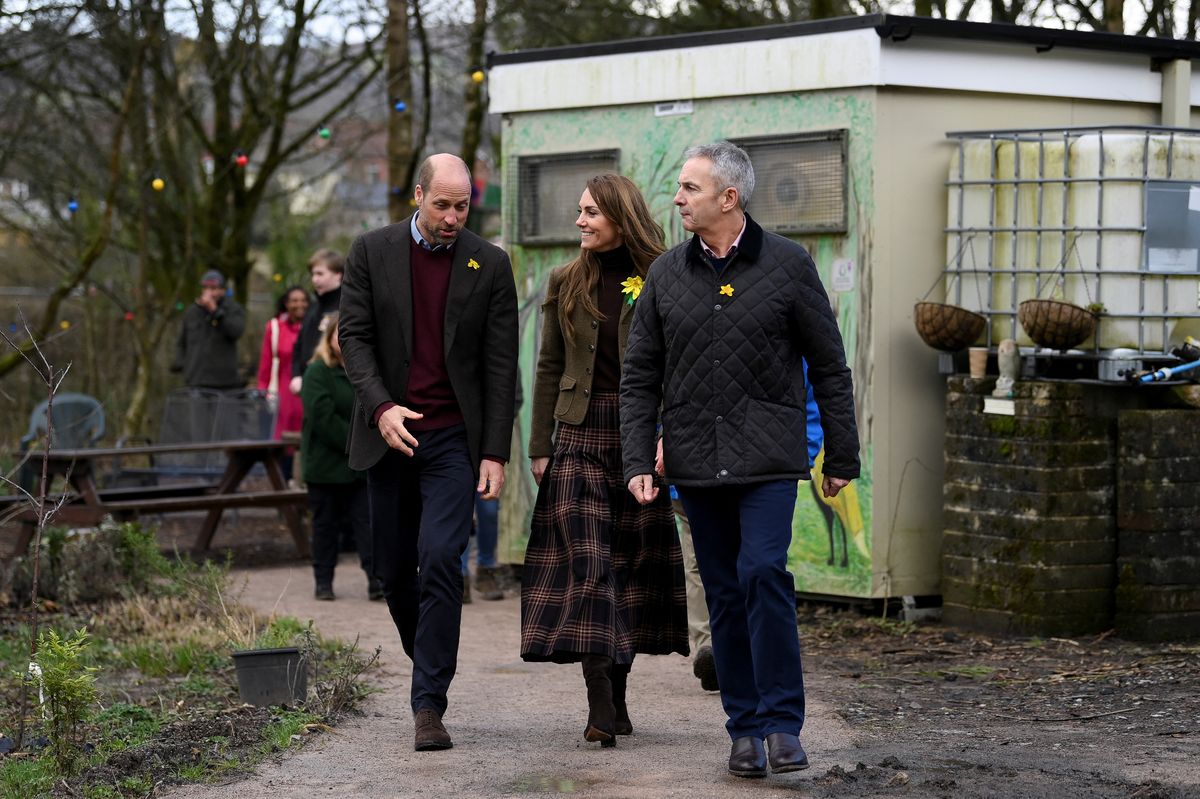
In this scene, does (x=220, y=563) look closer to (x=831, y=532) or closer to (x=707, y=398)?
(x=831, y=532)

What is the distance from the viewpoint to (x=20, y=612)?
9.41 metres

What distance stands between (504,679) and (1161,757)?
2.91 meters

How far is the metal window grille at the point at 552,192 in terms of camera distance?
33.4 ft

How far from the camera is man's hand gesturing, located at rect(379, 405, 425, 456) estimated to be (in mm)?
5906

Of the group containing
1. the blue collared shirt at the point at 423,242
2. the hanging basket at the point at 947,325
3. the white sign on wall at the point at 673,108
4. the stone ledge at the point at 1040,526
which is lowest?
the stone ledge at the point at 1040,526

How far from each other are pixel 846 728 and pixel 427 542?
1676 mm

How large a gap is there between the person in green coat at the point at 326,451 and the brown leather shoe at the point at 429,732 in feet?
13.7

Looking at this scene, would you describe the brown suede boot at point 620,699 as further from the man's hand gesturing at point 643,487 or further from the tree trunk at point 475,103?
the tree trunk at point 475,103

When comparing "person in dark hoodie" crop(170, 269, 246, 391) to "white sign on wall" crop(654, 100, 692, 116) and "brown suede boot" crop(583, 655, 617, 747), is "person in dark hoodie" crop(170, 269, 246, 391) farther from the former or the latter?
"brown suede boot" crop(583, 655, 617, 747)

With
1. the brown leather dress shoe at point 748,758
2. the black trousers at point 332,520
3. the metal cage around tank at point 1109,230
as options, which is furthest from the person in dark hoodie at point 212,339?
the brown leather dress shoe at point 748,758

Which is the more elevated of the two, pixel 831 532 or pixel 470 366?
pixel 470 366

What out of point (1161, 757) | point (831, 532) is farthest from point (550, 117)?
point (1161, 757)

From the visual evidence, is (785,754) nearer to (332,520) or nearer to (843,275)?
(843,275)

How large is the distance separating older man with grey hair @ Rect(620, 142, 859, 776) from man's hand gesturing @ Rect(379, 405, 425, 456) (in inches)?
30.6
